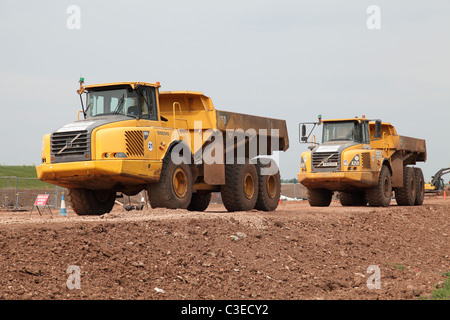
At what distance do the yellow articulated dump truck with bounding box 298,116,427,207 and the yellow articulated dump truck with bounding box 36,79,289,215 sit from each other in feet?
15.9

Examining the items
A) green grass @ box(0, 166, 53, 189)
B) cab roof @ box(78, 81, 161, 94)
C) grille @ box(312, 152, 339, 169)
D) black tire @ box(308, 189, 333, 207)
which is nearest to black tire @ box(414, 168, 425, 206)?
black tire @ box(308, 189, 333, 207)

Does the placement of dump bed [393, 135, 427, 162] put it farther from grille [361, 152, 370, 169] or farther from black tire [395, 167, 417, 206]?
grille [361, 152, 370, 169]

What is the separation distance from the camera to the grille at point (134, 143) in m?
13.1

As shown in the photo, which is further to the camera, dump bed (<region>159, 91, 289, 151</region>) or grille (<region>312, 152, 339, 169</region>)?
grille (<region>312, 152, 339, 169</region>)

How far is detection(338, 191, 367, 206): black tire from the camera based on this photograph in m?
25.5

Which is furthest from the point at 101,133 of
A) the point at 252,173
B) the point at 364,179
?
the point at 364,179

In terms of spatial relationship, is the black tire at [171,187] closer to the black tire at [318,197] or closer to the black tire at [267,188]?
the black tire at [267,188]

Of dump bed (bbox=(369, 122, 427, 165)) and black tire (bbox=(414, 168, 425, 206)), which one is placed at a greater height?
dump bed (bbox=(369, 122, 427, 165))

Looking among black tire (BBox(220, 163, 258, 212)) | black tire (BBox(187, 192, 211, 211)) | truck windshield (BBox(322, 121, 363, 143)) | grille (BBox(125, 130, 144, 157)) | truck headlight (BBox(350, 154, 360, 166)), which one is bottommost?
black tire (BBox(187, 192, 211, 211))

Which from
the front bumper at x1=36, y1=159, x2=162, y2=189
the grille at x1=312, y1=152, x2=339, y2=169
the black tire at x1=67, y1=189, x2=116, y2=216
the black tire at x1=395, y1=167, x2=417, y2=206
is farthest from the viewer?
the black tire at x1=395, y1=167, x2=417, y2=206

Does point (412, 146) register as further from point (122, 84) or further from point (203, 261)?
point (203, 261)

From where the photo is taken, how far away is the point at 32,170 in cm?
5309

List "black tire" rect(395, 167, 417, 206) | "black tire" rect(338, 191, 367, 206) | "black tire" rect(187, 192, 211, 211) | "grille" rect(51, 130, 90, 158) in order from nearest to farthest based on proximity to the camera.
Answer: "grille" rect(51, 130, 90, 158), "black tire" rect(187, 192, 211, 211), "black tire" rect(395, 167, 417, 206), "black tire" rect(338, 191, 367, 206)
